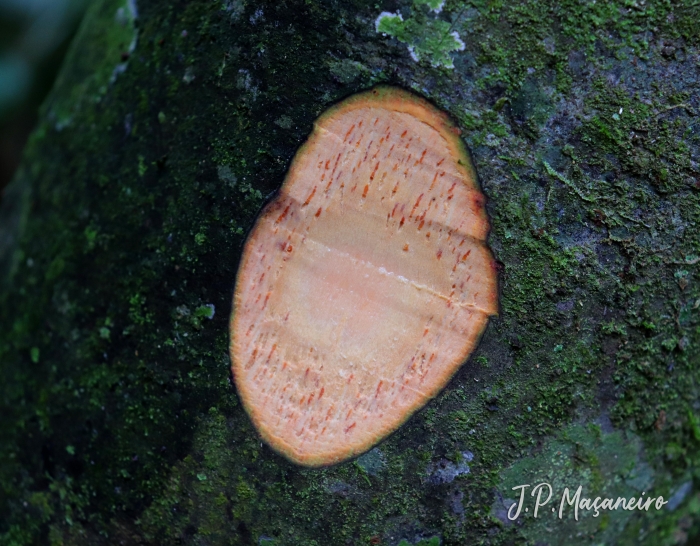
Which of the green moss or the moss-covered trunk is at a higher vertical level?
the green moss

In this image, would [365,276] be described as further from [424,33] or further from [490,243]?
[424,33]

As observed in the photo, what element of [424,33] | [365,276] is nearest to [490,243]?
[365,276]

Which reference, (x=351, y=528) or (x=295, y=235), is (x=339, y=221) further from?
(x=351, y=528)

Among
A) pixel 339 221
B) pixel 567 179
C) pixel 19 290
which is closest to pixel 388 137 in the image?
pixel 339 221

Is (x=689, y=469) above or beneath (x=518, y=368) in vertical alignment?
beneath

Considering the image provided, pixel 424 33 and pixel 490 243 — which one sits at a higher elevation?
pixel 424 33
